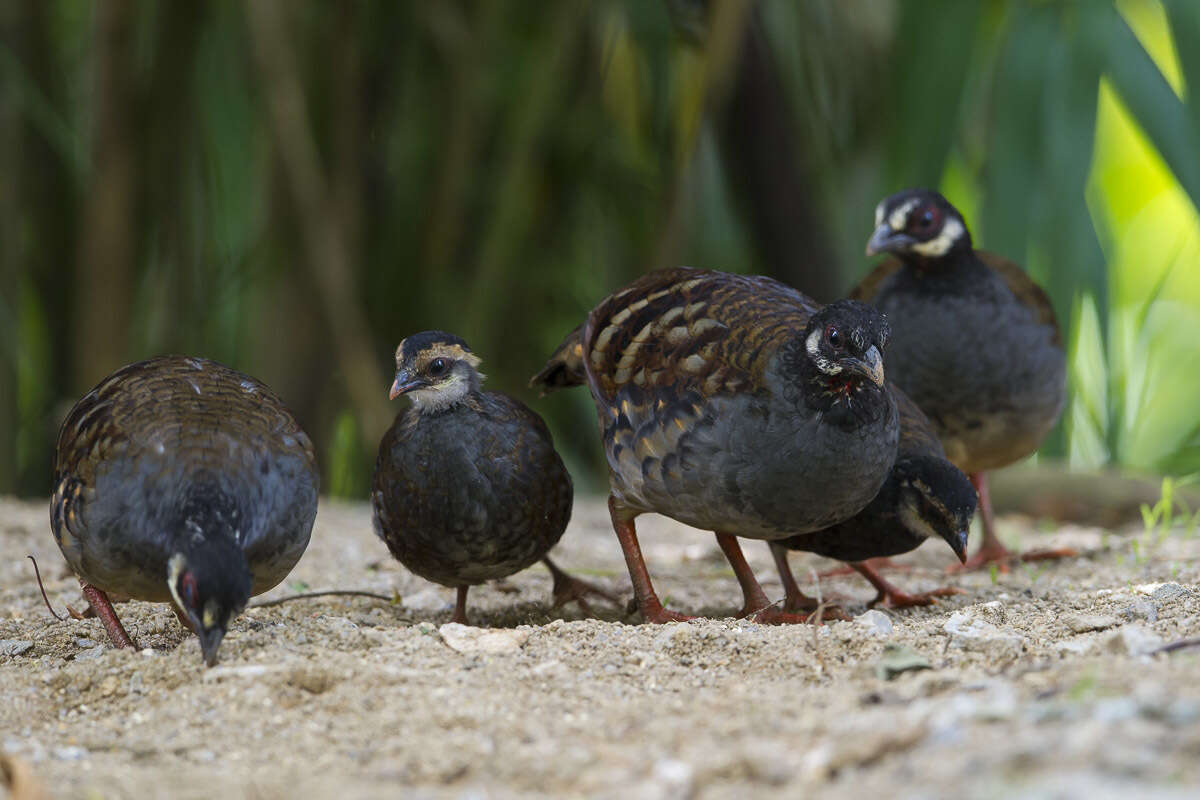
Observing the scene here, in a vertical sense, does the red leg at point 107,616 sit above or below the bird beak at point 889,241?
below

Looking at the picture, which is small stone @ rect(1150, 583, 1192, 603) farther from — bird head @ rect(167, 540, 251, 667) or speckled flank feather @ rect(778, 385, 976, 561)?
bird head @ rect(167, 540, 251, 667)

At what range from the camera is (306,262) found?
757 centimetres

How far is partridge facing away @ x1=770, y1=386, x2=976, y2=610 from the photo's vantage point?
4395mm

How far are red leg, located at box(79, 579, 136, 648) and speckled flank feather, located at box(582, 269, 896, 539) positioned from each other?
156 cm

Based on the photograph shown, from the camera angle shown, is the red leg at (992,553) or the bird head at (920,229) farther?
the red leg at (992,553)

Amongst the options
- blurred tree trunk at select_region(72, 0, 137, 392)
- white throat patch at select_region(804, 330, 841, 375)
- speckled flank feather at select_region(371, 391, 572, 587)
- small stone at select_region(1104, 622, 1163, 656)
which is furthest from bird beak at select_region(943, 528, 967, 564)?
blurred tree trunk at select_region(72, 0, 137, 392)

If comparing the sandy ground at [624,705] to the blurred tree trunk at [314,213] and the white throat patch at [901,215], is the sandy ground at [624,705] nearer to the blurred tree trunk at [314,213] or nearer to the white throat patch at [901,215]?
the white throat patch at [901,215]

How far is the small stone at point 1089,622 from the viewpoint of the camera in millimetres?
3727

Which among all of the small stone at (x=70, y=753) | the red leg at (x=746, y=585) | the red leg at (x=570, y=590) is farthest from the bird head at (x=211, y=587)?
the red leg at (x=746, y=585)

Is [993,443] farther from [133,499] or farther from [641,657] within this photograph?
[133,499]

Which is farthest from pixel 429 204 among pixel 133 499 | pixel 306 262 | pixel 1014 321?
pixel 133 499

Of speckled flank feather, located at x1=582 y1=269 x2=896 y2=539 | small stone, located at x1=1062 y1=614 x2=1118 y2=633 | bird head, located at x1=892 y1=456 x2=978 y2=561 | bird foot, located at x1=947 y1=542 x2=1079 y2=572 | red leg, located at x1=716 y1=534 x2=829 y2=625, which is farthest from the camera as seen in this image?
bird foot, located at x1=947 y1=542 x2=1079 y2=572

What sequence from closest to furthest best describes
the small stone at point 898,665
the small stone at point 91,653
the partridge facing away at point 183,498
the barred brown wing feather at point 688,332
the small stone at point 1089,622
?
the small stone at point 898,665 → the partridge facing away at point 183,498 → the small stone at point 1089,622 → the small stone at point 91,653 → the barred brown wing feather at point 688,332

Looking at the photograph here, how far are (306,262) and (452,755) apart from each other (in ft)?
16.9
